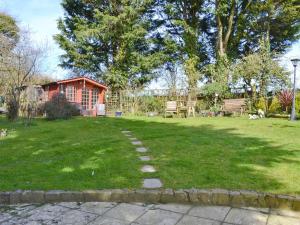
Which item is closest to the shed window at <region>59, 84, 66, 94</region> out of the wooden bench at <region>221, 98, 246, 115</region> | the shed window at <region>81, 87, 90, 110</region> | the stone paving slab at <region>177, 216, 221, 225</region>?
the shed window at <region>81, 87, 90, 110</region>

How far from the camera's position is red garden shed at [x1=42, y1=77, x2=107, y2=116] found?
746 inches

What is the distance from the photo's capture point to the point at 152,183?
408 centimetres

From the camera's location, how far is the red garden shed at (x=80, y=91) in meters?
18.9

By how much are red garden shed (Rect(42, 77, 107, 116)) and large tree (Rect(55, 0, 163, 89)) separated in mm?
1627

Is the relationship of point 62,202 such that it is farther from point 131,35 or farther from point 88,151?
point 131,35

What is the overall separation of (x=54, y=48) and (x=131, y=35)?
5556 mm

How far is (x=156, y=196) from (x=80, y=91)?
16.5 m

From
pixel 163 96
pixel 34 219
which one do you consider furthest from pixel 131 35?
pixel 34 219

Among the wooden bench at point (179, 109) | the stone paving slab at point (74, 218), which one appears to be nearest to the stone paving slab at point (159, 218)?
the stone paving slab at point (74, 218)

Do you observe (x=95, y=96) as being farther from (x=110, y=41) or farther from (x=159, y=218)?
(x=159, y=218)

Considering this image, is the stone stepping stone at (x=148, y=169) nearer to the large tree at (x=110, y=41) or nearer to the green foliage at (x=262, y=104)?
the green foliage at (x=262, y=104)

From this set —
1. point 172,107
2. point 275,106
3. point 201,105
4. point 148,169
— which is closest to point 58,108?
point 172,107

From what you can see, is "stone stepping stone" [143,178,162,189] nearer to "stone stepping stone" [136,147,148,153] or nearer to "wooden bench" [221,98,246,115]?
"stone stepping stone" [136,147,148,153]

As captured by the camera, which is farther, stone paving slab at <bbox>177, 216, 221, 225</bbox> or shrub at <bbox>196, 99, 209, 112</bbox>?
shrub at <bbox>196, 99, 209, 112</bbox>
